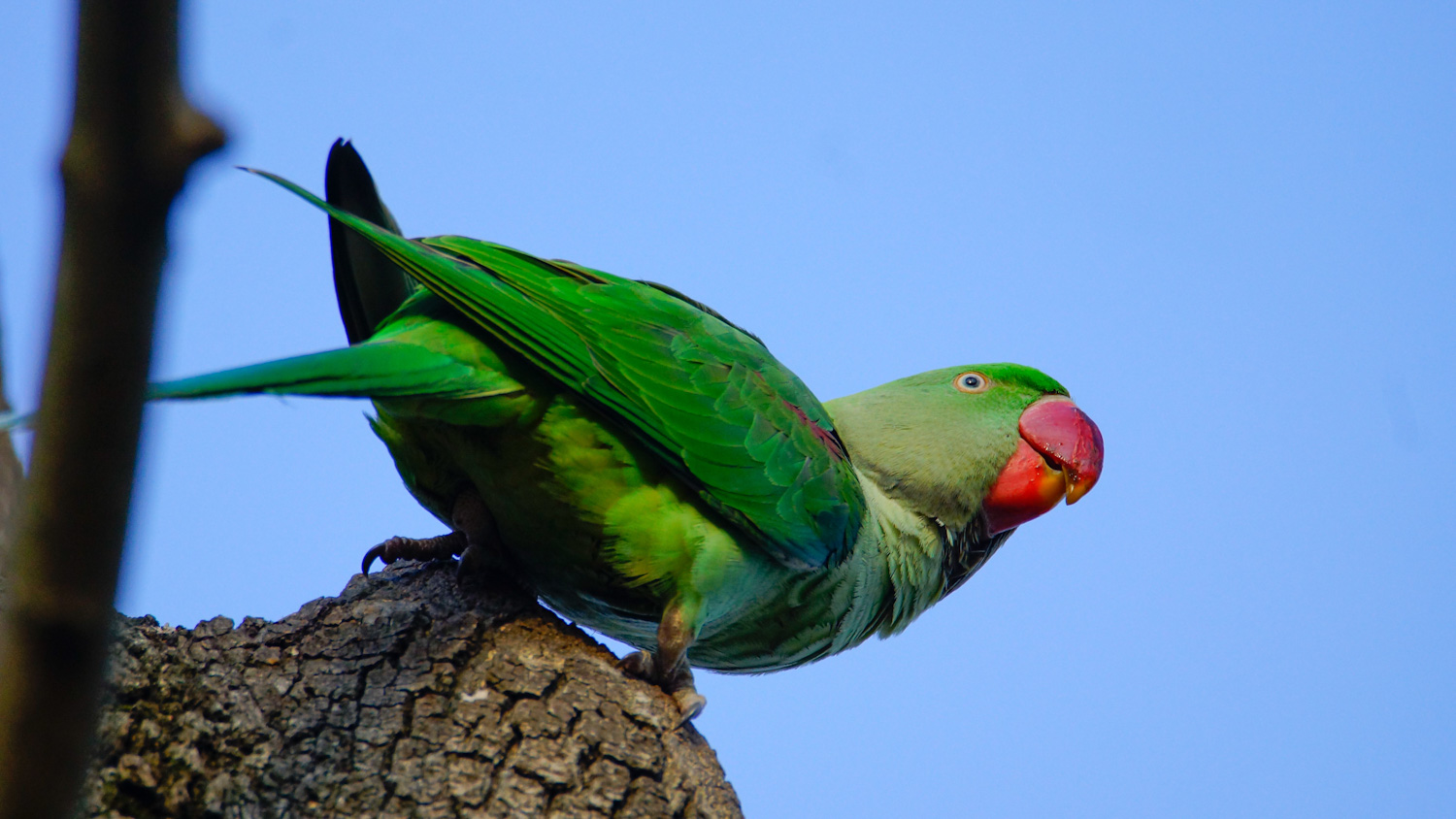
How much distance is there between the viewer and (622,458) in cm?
355

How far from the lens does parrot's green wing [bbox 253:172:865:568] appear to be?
11.1 feet

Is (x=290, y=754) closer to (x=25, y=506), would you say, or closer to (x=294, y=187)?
(x=294, y=187)

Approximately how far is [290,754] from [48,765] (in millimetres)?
1696

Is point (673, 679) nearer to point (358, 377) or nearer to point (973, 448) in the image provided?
point (358, 377)

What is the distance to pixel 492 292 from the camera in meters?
3.39

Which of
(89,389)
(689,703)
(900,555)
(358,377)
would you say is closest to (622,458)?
(689,703)

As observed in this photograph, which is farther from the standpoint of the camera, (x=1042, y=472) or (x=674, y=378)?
(x=1042, y=472)

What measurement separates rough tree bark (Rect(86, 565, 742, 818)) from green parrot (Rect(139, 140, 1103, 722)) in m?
0.37

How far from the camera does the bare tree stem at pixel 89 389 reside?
3.36ft

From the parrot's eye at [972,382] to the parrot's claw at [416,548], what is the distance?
245cm

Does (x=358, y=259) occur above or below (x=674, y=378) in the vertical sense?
above

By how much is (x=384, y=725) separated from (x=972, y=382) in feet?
10.3

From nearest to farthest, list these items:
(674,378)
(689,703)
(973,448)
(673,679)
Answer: (689,703), (673,679), (674,378), (973,448)

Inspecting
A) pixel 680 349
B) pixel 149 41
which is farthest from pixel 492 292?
pixel 149 41
